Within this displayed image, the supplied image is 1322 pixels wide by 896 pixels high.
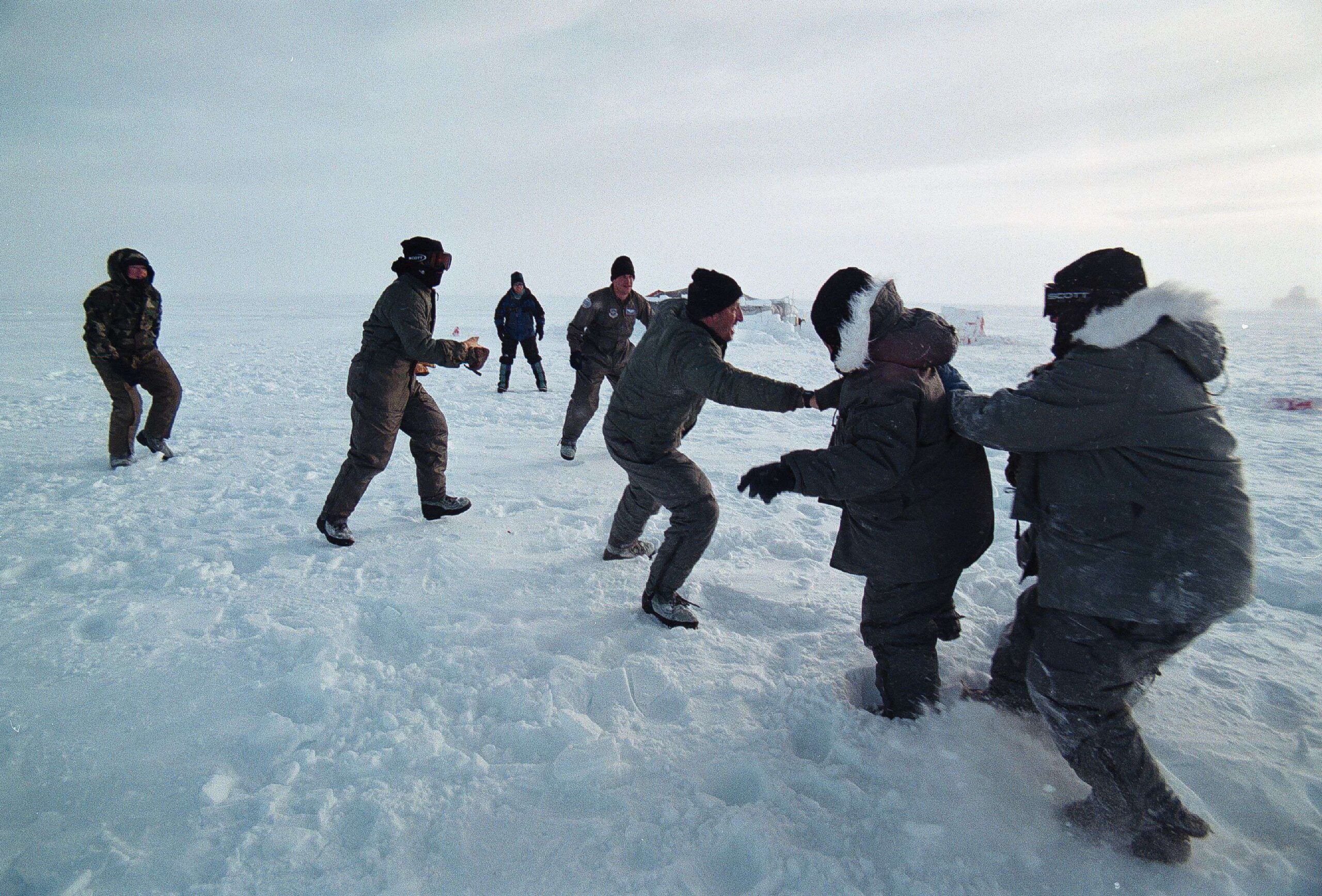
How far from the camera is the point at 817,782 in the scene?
7.47 ft

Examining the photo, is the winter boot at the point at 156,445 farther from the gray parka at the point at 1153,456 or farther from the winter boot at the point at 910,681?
the gray parka at the point at 1153,456

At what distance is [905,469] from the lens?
232 centimetres

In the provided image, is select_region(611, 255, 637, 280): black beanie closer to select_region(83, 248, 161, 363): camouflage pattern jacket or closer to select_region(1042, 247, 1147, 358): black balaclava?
select_region(83, 248, 161, 363): camouflage pattern jacket

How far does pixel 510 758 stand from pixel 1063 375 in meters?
2.16

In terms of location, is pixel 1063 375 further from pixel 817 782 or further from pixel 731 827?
pixel 731 827

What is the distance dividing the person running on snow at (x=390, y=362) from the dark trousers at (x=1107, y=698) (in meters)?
3.38

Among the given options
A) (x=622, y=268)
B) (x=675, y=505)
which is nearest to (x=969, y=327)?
(x=622, y=268)

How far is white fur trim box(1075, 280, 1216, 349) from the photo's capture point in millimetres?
1869

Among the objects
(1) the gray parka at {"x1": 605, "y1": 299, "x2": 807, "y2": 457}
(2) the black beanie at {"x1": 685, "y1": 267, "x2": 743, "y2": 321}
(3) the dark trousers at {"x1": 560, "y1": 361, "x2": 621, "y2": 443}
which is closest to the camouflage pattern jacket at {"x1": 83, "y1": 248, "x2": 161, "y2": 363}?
(3) the dark trousers at {"x1": 560, "y1": 361, "x2": 621, "y2": 443}

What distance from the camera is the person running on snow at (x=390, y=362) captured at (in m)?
4.14

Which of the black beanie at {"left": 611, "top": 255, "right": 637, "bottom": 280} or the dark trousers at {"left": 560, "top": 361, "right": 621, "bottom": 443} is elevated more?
the black beanie at {"left": 611, "top": 255, "right": 637, "bottom": 280}

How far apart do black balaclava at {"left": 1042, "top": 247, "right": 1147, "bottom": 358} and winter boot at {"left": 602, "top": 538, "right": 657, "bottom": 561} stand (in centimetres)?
257

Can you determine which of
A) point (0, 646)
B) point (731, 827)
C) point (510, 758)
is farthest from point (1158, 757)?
point (0, 646)

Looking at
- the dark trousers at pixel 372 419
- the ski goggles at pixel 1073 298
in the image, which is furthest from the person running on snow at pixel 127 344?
the ski goggles at pixel 1073 298
